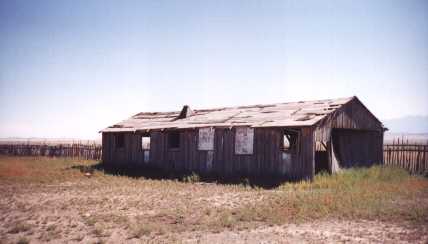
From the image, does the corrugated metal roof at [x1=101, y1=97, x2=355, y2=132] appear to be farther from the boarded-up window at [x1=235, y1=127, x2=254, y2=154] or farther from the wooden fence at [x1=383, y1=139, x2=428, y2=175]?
the wooden fence at [x1=383, y1=139, x2=428, y2=175]

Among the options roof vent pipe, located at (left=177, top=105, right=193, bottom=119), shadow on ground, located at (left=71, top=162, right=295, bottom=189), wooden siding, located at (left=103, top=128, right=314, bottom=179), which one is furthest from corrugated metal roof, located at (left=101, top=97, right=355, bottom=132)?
shadow on ground, located at (left=71, top=162, right=295, bottom=189)

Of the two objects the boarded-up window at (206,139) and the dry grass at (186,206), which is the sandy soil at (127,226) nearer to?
the dry grass at (186,206)

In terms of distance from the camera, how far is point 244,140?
795 inches

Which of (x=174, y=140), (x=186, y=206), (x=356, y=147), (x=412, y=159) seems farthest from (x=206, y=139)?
(x=412, y=159)

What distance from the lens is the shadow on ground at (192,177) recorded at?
18172 millimetres

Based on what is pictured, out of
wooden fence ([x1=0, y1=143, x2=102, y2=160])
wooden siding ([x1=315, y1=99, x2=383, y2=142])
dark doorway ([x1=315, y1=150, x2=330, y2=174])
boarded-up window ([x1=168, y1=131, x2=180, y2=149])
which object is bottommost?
wooden fence ([x1=0, y1=143, x2=102, y2=160])

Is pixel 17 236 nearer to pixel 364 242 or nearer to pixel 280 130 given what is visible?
pixel 364 242

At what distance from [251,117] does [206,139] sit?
9.35 feet

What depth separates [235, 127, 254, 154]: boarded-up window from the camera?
786 inches

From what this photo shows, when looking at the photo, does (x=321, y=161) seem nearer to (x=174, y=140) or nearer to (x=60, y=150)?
(x=174, y=140)

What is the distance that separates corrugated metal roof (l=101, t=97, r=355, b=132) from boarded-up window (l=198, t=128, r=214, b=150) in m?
0.34

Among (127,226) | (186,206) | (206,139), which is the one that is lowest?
(186,206)

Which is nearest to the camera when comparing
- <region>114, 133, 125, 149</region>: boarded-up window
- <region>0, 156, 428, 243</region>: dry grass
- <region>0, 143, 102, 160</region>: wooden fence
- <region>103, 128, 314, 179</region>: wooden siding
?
<region>0, 156, 428, 243</region>: dry grass

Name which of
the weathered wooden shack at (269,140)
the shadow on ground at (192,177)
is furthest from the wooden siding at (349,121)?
the shadow on ground at (192,177)
